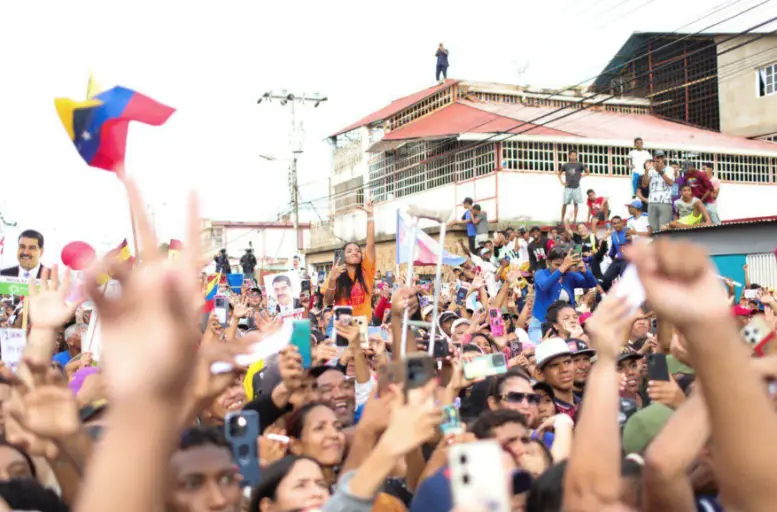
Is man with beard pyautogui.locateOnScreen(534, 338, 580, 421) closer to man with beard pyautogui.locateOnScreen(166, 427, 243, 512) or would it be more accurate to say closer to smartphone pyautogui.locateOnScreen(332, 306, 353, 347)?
smartphone pyautogui.locateOnScreen(332, 306, 353, 347)

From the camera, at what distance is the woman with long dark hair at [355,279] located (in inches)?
309

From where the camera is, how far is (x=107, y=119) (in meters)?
4.63

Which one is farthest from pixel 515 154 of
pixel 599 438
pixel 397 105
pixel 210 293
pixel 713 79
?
pixel 599 438

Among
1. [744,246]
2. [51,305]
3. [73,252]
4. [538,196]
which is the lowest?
[51,305]

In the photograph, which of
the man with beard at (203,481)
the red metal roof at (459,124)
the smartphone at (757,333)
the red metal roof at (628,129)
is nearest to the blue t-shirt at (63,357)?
the man with beard at (203,481)

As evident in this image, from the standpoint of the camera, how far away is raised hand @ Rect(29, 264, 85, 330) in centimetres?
340

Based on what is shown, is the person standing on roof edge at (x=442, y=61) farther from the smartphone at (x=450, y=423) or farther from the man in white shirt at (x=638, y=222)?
the smartphone at (x=450, y=423)

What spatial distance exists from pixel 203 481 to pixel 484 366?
6.15ft

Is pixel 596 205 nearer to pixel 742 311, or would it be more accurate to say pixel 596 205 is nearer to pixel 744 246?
pixel 744 246

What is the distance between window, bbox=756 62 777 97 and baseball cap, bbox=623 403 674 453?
28.9m

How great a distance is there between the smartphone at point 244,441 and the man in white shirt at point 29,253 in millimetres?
5201

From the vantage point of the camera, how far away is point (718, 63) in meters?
30.7

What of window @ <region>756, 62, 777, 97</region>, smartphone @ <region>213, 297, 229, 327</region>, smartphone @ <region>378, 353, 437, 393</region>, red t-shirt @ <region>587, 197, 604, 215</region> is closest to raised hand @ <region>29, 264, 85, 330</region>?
smartphone @ <region>378, 353, 437, 393</region>

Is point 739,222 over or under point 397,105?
under
